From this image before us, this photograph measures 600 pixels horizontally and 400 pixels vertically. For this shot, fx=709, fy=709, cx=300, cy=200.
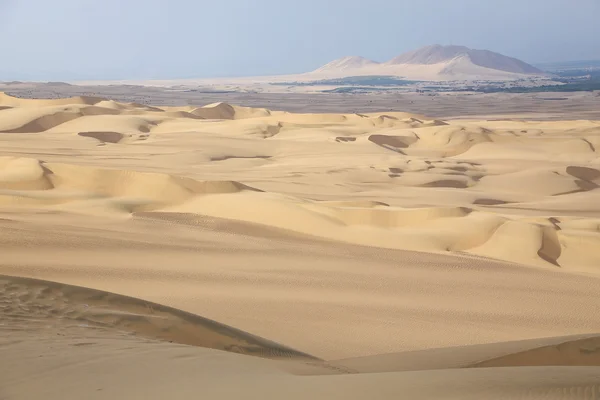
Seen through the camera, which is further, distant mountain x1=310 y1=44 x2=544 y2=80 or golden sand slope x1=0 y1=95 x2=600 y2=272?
distant mountain x1=310 y1=44 x2=544 y2=80

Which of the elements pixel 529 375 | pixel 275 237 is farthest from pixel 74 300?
pixel 275 237

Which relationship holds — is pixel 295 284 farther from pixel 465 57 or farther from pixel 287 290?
pixel 465 57

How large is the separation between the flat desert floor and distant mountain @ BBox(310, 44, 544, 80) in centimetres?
12710

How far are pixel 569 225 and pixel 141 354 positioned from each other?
340 inches

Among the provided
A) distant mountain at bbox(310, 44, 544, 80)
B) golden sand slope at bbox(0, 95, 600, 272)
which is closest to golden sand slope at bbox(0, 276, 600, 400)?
golden sand slope at bbox(0, 95, 600, 272)

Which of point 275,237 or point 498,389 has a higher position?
point 498,389

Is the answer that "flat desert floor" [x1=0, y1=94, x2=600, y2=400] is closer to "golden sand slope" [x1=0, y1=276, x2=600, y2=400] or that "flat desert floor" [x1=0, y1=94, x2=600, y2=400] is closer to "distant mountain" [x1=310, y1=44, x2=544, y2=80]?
"golden sand slope" [x1=0, y1=276, x2=600, y2=400]

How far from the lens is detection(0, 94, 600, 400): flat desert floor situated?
372cm

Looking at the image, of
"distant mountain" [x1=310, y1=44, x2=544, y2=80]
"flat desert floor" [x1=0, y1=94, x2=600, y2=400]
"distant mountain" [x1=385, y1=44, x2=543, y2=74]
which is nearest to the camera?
"flat desert floor" [x1=0, y1=94, x2=600, y2=400]

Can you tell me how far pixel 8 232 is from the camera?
8172 millimetres

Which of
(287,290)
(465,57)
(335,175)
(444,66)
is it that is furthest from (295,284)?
(465,57)

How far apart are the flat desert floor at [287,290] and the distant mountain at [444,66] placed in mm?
127104

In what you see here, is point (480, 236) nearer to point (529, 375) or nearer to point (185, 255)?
point (185, 255)

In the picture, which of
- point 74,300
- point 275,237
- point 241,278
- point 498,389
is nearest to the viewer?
point 498,389
